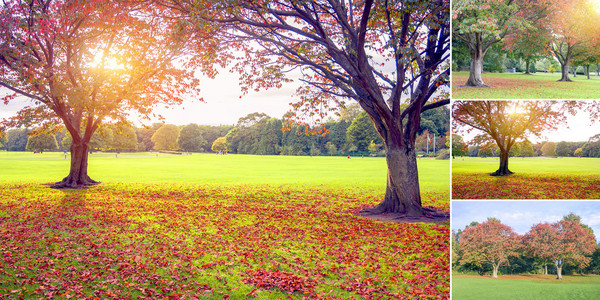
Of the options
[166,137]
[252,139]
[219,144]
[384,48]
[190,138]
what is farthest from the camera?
[219,144]

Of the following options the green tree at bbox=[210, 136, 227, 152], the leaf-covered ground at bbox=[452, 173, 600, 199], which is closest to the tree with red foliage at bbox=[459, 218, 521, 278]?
the leaf-covered ground at bbox=[452, 173, 600, 199]

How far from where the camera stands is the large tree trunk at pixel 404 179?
11250mm

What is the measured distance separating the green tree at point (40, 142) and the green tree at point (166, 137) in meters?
22.1

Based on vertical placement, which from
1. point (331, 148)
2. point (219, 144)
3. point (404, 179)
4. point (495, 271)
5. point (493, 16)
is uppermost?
point (493, 16)

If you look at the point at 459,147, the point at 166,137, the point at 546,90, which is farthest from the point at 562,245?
the point at 166,137

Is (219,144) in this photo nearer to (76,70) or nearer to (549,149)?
(76,70)

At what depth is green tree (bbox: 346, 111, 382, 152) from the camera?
66250mm

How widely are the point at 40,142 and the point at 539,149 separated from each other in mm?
60025

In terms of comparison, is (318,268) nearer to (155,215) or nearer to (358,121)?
(155,215)

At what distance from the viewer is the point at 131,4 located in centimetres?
1067

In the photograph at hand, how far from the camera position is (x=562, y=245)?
340cm

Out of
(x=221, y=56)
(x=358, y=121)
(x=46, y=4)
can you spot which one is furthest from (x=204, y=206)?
(x=358, y=121)

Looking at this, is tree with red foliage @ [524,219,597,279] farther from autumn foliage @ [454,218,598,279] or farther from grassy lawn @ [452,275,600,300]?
grassy lawn @ [452,275,600,300]

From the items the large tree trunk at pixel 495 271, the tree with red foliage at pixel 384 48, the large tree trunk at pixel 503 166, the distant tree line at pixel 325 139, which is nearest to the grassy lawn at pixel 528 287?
the large tree trunk at pixel 495 271
